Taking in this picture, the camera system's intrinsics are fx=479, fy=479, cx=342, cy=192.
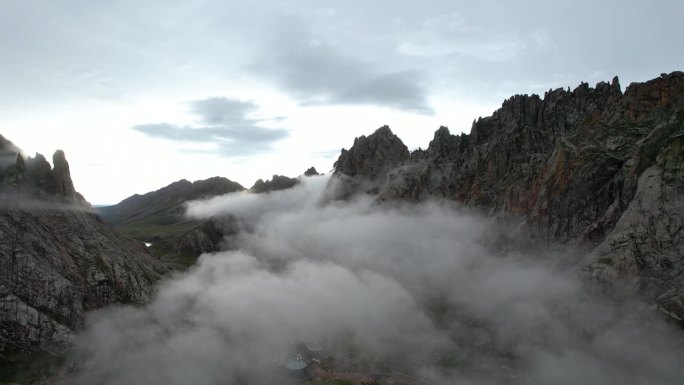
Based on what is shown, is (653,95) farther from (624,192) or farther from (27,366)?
(27,366)

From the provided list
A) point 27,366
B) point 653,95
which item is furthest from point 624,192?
point 27,366

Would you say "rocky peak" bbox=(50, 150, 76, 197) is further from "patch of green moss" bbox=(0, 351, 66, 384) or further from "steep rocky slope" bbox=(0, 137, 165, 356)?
"patch of green moss" bbox=(0, 351, 66, 384)

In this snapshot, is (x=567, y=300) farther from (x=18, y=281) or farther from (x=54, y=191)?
(x=54, y=191)

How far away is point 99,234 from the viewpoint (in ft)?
646

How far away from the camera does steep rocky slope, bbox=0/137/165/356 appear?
473 feet

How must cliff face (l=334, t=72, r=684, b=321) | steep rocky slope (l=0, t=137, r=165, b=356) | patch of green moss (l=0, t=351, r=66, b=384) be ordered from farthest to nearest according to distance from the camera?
steep rocky slope (l=0, t=137, r=165, b=356)
patch of green moss (l=0, t=351, r=66, b=384)
cliff face (l=334, t=72, r=684, b=321)

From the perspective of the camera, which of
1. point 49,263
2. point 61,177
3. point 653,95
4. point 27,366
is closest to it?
point 27,366

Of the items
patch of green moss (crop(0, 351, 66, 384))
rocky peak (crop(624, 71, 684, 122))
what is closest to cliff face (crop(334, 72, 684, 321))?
rocky peak (crop(624, 71, 684, 122))

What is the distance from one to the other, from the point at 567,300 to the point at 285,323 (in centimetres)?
10533

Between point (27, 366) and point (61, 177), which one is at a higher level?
point (61, 177)

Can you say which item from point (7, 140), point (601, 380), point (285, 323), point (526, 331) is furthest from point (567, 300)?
point (7, 140)

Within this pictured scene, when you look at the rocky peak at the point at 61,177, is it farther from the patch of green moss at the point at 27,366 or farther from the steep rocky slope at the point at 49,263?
the patch of green moss at the point at 27,366

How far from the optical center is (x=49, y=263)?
528 feet

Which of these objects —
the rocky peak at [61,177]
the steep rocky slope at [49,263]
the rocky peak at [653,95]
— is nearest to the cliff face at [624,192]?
the rocky peak at [653,95]
